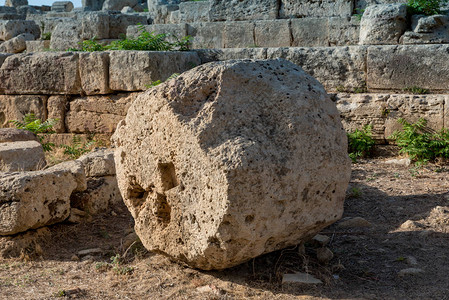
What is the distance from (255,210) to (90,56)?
472cm

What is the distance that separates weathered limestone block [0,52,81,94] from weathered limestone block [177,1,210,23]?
11.1ft

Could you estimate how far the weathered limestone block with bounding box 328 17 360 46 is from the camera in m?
8.14

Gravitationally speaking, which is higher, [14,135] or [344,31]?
[344,31]

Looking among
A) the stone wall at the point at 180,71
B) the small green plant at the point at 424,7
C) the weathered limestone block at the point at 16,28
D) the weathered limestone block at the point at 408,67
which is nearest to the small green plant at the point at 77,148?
the stone wall at the point at 180,71

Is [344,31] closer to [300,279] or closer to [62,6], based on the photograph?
[300,279]

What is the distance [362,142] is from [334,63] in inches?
40.7

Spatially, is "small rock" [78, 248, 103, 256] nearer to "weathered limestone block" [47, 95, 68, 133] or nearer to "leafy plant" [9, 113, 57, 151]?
"leafy plant" [9, 113, 57, 151]

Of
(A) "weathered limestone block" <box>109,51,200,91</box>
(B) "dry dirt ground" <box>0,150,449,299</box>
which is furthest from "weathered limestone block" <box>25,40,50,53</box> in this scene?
(B) "dry dirt ground" <box>0,150,449,299</box>

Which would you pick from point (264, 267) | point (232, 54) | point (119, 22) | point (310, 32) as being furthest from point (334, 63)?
point (119, 22)

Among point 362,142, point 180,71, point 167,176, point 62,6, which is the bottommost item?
point 362,142

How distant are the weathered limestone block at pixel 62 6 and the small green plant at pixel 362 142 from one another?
61.0 ft

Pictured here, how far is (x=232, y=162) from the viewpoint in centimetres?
278

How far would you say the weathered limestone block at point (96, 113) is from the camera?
6867mm

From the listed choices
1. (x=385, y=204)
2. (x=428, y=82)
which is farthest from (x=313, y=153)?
(x=428, y=82)
